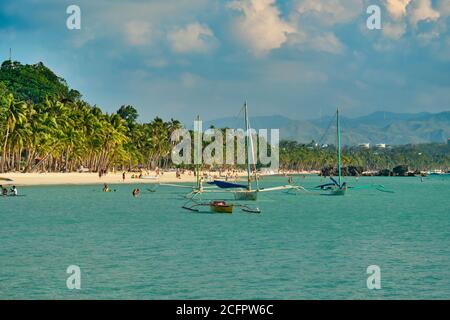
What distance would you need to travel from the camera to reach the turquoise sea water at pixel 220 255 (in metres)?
27.9

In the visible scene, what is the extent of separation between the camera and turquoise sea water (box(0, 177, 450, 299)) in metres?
27.9

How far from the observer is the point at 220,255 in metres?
37.7

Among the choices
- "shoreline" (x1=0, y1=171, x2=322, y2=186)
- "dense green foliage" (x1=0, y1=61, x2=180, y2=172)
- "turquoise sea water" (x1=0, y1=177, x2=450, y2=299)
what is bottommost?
"turquoise sea water" (x1=0, y1=177, x2=450, y2=299)

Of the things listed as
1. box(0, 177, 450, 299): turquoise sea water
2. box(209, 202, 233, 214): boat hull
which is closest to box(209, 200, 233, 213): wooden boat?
box(209, 202, 233, 214): boat hull

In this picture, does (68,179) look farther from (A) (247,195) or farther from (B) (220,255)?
(B) (220,255)

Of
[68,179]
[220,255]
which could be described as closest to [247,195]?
A: [220,255]

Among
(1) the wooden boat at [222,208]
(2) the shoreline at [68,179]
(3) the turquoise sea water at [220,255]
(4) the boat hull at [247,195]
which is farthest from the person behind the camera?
(2) the shoreline at [68,179]

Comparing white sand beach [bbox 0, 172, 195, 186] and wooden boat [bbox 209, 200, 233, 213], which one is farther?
white sand beach [bbox 0, 172, 195, 186]

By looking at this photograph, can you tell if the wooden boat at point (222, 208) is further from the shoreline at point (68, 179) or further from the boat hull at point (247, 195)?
the shoreline at point (68, 179)

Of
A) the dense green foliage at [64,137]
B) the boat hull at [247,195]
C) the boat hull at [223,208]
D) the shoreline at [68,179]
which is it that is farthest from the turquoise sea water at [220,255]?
the dense green foliage at [64,137]

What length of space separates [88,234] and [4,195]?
→ 4468cm

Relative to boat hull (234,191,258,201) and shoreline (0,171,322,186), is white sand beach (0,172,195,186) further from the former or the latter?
boat hull (234,191,258,201)
